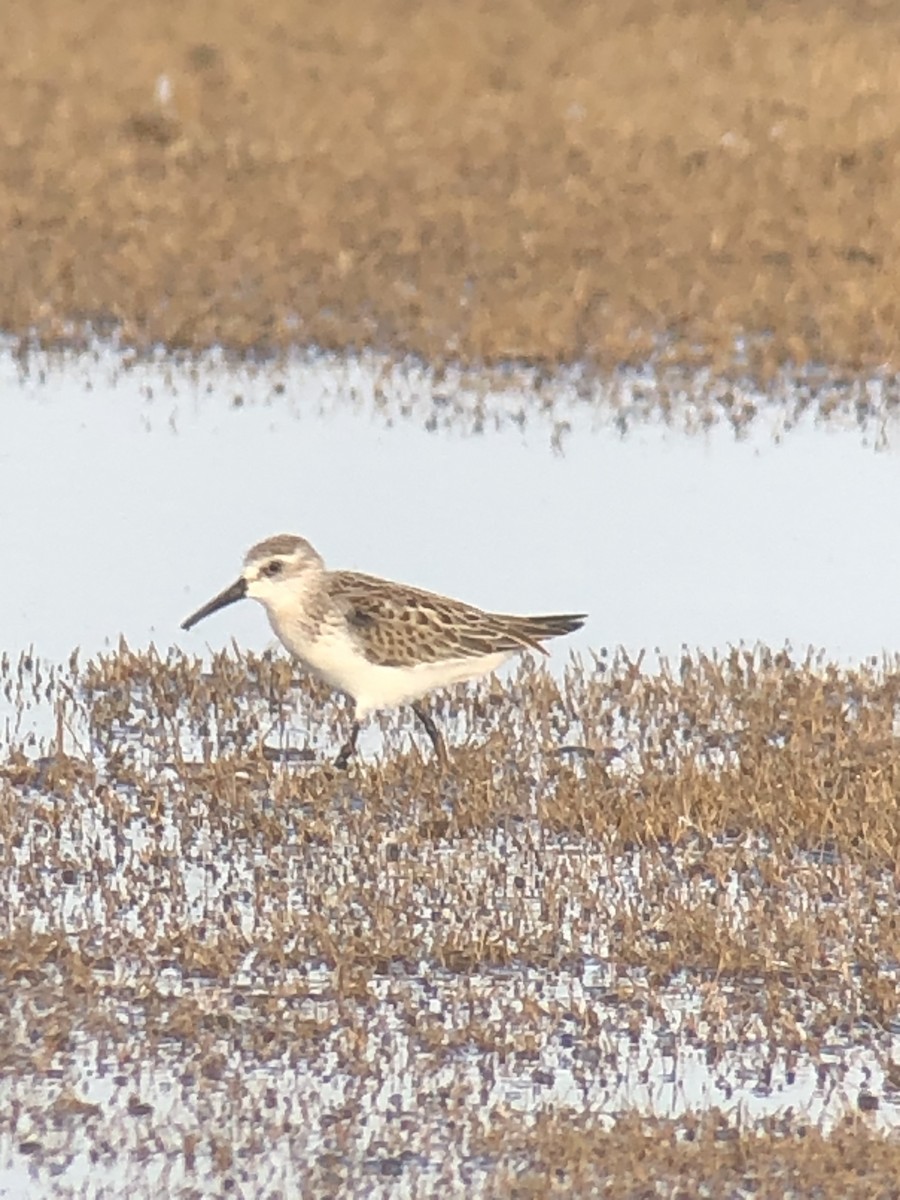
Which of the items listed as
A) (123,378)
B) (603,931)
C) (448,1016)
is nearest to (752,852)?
(603,931)

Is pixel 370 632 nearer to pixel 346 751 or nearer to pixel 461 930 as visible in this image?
pixel 346 751

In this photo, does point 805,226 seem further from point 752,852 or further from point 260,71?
point 752,852

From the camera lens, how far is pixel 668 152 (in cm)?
1977

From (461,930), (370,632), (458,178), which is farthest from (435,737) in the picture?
A: (458,178)

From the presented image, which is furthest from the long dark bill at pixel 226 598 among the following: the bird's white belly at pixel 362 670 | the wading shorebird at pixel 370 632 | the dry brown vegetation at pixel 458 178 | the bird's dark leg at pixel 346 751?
the dry brown vegetation at pixel 458 178

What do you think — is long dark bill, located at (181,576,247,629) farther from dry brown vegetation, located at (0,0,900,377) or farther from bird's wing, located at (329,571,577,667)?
dry brown vegetation, located at (0,0,900,377)

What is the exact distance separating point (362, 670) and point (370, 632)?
13 cm

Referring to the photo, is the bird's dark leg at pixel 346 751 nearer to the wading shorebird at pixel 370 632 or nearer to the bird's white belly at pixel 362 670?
the wading shorebird at pixel 370 632

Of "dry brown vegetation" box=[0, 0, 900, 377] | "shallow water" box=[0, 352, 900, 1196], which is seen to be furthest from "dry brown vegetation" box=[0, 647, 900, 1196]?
"dry brown vegetation" box=[0, 0, 900, 377]

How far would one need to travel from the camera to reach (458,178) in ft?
63.1

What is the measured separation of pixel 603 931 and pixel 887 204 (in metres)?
11.4

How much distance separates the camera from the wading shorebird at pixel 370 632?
9.39m

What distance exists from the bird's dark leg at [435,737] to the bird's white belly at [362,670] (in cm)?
9

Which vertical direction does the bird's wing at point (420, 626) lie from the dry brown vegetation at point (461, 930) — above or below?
above
